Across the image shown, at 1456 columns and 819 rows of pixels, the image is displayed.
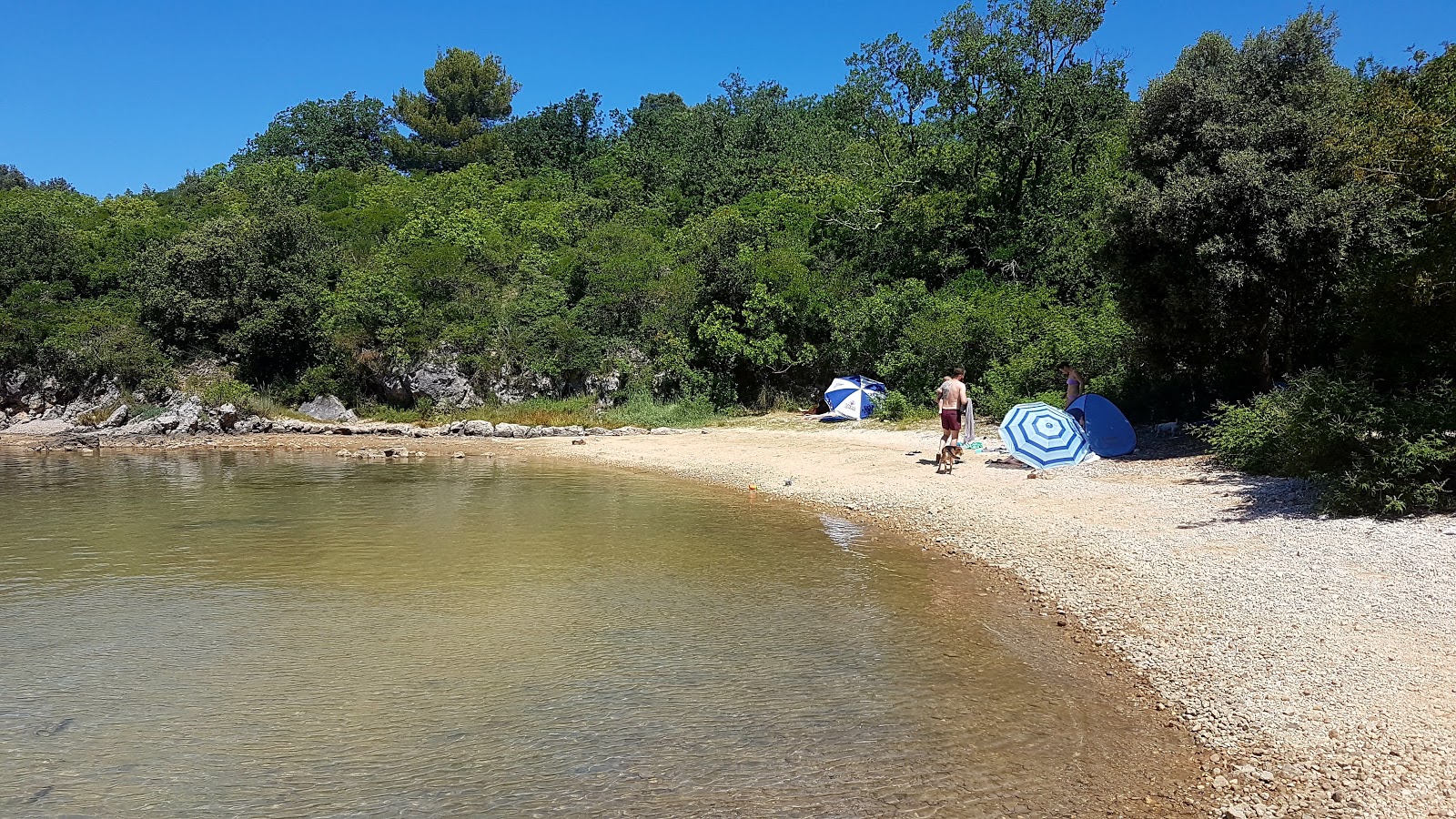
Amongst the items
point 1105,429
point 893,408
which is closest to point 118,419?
point 893,408

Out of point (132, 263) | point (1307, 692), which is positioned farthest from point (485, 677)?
point (132, 263)

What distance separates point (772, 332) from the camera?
29.0 m

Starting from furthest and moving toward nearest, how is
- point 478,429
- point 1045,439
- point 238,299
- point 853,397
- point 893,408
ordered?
point 238,299 → point 478,429 → point 853,397 → point 893,408 → point 1045,439

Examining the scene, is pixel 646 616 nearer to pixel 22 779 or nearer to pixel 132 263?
pixel 22 779

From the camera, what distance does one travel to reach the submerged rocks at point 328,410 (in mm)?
30703

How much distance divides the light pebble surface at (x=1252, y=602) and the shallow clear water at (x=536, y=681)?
2.20ft

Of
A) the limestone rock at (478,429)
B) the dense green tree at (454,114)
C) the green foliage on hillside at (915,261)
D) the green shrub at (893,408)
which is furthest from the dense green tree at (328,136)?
the green shrub at (893,408)

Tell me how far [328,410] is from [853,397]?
59.1 ft

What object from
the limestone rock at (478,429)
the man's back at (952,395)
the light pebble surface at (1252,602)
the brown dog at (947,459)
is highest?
the man's back at (952,395)

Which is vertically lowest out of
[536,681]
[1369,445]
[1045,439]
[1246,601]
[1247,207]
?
[536,681]

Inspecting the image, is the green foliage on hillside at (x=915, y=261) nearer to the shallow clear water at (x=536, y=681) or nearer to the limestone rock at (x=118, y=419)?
the limestone rock at (x=118, y=419)

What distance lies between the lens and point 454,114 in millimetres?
63031

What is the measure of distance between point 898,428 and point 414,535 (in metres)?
13.2

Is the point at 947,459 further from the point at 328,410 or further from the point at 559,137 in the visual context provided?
the point at 559,137
